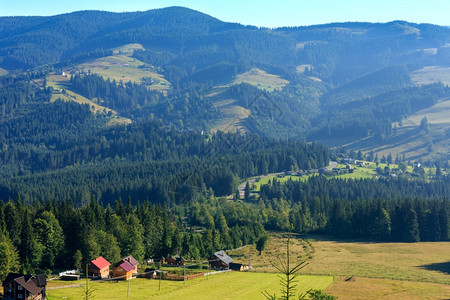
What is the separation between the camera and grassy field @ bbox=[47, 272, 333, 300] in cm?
7331

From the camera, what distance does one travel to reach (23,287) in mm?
67500

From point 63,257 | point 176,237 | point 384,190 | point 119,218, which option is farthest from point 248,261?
point 384,190

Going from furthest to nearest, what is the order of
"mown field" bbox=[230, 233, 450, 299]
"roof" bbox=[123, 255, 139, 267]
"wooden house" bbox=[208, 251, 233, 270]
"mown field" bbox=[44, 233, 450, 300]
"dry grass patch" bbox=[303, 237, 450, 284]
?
"wooden house" bbox=[208, 251, 233, 270] < "dry grass patch" bbox=[303, 237, 450, 284] < "roof" bbox=[123, 255, 139, 267] < "mown field" bbox=[230, 233, 450, 299] < "mown field" bbox=[44, 233, 450, 300]

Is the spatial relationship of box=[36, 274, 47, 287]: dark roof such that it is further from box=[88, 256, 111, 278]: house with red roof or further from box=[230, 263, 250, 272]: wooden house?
box=[230, 263, 250, 272]: wooden house

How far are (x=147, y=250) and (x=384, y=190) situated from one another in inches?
4753

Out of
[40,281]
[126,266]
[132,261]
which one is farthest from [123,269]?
[40,281]

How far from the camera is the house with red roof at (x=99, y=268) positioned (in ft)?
279

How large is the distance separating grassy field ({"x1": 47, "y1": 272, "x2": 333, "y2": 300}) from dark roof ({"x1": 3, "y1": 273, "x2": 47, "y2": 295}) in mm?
2089

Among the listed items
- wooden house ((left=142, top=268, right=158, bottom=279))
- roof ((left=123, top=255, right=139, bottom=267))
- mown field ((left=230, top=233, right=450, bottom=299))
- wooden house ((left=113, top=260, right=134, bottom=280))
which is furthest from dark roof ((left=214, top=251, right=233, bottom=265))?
wooden house ((left=113, top=260, right=134, bottom=280))

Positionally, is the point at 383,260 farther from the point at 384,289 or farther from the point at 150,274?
the point at 150,274

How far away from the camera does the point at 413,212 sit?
5261 inches

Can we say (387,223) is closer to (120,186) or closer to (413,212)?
(413,212)

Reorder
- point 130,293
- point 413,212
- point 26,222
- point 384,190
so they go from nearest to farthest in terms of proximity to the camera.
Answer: point 130,293 → point 26,222 → point 413,212 → point 384,190

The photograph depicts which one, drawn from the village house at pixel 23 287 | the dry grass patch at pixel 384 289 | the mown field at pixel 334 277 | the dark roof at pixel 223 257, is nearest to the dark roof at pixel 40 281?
the village house at pixel 23 287
